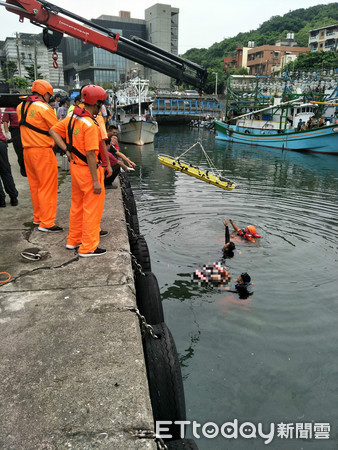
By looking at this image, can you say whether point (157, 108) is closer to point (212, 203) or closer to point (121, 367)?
point (212, 203)

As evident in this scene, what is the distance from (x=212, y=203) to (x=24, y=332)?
9897mm

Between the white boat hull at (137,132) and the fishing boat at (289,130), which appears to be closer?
the fishing boat at (289,130)

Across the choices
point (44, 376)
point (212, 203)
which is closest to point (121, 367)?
point (44, 376)

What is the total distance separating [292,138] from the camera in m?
28.8

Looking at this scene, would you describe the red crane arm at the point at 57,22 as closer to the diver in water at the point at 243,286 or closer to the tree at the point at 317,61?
the diver in water at the point at 243,286

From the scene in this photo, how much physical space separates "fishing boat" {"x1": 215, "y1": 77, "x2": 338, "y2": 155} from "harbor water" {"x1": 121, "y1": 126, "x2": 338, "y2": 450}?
54.4ft

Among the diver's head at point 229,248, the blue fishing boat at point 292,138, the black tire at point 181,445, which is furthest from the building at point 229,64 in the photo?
the black tire at point 181,445

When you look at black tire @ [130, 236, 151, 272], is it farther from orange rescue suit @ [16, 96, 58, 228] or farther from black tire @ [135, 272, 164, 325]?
orange rescue suit @ [16, 96, 58, 228]

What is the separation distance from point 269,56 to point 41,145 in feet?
279

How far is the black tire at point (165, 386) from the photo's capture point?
8.45 feet

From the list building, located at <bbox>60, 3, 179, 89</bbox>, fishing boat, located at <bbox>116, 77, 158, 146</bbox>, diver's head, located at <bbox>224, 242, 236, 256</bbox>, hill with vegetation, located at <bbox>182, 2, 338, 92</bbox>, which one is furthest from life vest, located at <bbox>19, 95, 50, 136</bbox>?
hill with vegetation, located at <bbox>182, 2, 338, 92</bbox>

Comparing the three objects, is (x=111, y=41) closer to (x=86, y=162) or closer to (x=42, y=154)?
(x=42, y=154)

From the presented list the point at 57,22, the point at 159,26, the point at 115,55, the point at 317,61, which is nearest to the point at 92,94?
the point at 57,22

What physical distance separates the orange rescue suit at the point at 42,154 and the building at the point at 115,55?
9101cm
